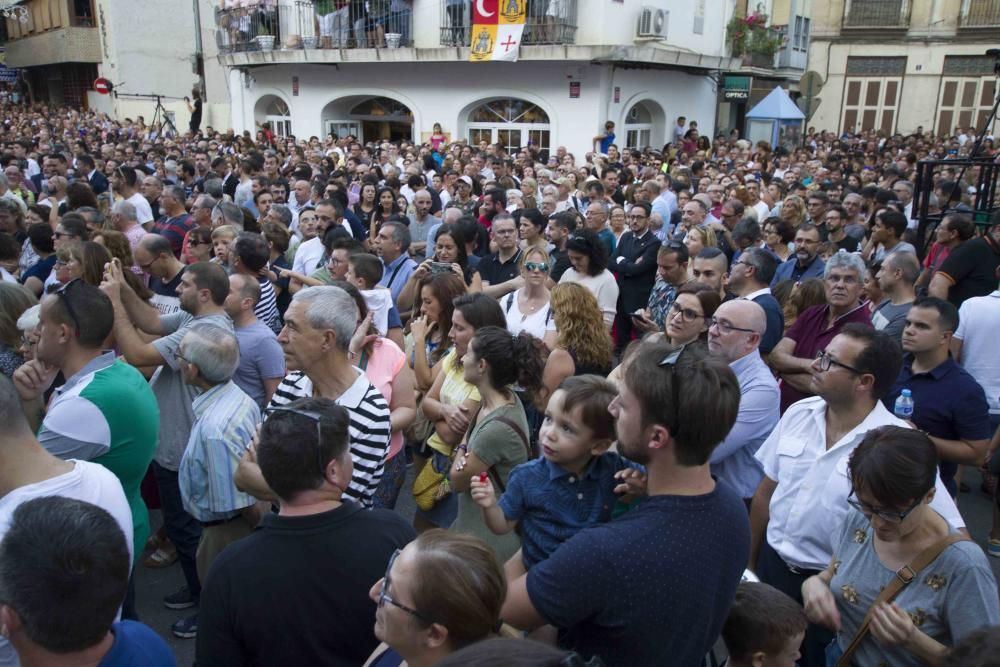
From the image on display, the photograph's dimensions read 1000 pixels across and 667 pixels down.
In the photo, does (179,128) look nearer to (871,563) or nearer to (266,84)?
(266,84)

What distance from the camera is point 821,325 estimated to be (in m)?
4.67

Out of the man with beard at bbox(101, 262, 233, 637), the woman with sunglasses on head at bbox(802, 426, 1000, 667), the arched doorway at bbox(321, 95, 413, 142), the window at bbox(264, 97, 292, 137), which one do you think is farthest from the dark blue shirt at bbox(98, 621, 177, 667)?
the window at bbox(264, 97, 292, 137)

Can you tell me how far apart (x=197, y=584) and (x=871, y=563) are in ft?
10.6

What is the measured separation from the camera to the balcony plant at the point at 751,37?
949 inches

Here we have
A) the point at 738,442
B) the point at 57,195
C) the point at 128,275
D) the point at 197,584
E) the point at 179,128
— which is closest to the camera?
the point at 738,442

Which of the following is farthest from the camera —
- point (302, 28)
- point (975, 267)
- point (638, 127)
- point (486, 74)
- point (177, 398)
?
point (302, 28)

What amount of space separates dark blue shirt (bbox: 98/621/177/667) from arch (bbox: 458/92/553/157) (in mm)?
20193

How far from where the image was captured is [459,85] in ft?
72.0

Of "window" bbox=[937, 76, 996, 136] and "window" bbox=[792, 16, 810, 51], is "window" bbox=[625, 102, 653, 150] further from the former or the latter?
"window" bbox=[937, 76, 996, 136]

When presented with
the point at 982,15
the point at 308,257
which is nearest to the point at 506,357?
the point at 308,257

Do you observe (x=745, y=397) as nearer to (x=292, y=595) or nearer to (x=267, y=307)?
Answer: (x=292, y=595)

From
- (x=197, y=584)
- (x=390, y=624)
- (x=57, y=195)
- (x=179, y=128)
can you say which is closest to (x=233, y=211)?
(x=57, y=195)

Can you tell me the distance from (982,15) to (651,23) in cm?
1812

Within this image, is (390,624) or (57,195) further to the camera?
(57,195)
